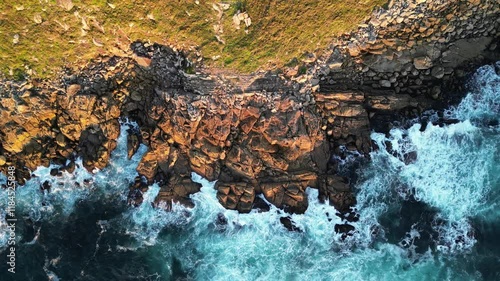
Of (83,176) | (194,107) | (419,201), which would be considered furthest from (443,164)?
(83,176)

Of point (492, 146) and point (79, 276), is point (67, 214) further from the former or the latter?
point (492, 146)

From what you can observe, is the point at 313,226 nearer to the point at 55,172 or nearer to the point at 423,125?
the point at 423,125

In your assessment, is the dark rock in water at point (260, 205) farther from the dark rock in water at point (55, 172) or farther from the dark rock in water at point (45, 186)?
the dark rock in water at point (45, 186)

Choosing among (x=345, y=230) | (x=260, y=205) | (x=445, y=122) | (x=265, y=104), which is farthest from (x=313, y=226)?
(x=445, y=122)

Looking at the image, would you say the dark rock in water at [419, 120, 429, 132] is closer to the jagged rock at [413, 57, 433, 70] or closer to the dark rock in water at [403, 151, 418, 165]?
the dark rock in water at [403, 151, 418, 165]

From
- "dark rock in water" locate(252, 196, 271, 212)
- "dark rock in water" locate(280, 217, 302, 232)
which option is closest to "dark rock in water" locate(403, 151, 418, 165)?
"dark rock in water" locate(280, 217, 302, 232)

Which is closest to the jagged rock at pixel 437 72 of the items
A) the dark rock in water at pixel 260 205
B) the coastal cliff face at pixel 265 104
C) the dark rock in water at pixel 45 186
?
the coastal cliff face at pixel 265 104
